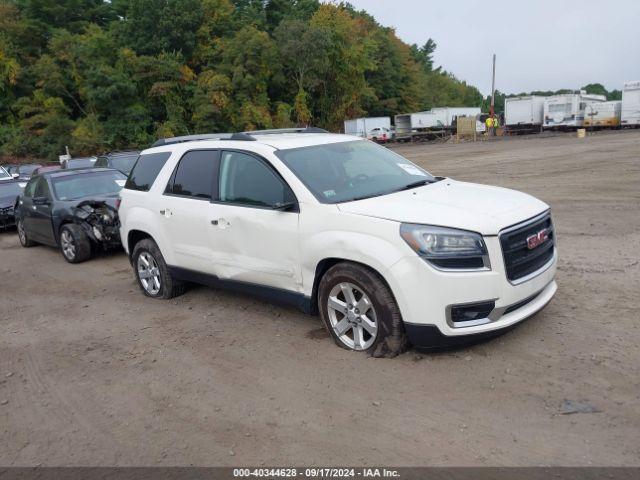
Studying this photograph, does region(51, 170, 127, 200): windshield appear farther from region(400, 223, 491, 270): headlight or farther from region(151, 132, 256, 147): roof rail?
region(400, 223, 491, 270): headlight

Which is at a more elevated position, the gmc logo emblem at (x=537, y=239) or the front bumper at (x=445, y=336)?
the gmc logo emblem at (x=537, y=239)

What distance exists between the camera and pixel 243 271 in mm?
5348

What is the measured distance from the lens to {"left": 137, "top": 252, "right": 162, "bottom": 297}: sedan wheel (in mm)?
6613

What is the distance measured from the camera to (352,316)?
457cm

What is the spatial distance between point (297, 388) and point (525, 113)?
46.4 metres

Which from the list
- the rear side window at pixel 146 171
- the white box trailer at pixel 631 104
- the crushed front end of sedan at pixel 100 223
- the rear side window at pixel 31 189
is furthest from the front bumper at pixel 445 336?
the white box trailer at pixel 631 104

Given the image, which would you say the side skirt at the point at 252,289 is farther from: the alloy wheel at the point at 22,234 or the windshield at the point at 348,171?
the alloy wheel at the point at 22,234

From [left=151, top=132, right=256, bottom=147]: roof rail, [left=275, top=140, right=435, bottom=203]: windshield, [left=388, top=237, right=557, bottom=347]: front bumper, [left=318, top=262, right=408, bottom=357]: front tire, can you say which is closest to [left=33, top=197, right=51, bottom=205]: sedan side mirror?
[left=151, top=132, right=256, bottom=147]: roof rail

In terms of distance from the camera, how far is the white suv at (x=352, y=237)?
13.6 feet

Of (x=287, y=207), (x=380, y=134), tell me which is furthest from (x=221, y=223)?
(x=380, y=134)

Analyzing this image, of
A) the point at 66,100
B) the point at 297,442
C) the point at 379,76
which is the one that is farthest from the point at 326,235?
the point at 379,76

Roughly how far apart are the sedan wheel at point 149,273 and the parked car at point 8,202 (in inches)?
328

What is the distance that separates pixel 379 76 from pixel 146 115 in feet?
105

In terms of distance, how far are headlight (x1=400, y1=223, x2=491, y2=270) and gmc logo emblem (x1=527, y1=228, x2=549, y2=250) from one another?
522 millimetres
